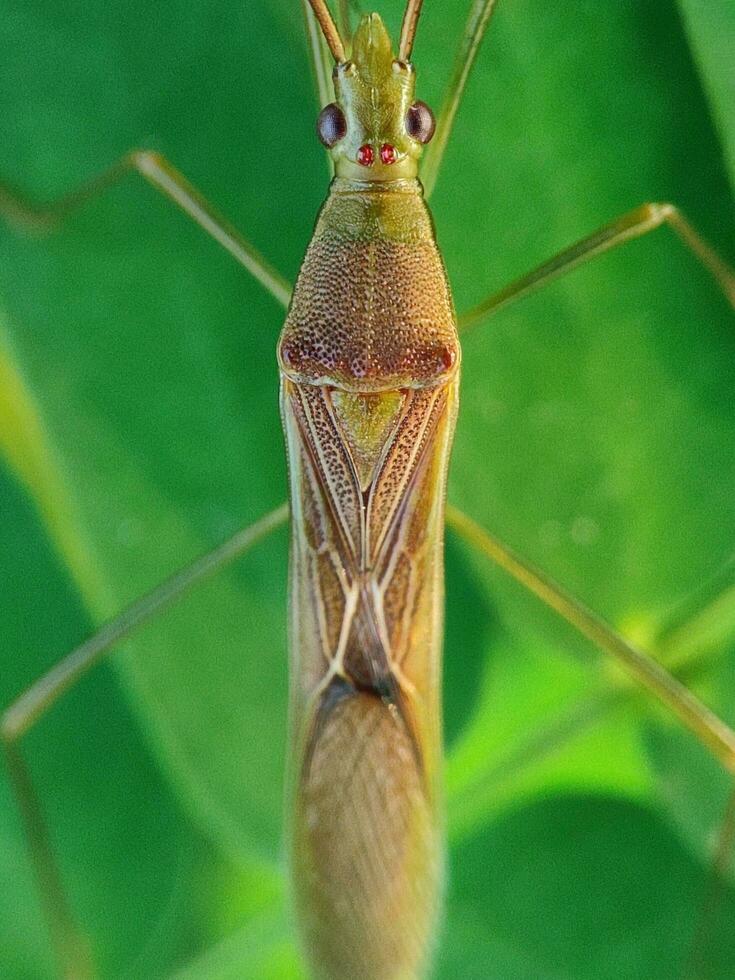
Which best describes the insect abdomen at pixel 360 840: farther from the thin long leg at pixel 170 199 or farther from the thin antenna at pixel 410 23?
the thin antenna at pixel 410 23

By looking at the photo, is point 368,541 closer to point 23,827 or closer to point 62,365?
point 62,365

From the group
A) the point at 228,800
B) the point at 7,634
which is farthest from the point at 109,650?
the point at 228,800

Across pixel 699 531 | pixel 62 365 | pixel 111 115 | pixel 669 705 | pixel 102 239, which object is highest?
pixel 111 115

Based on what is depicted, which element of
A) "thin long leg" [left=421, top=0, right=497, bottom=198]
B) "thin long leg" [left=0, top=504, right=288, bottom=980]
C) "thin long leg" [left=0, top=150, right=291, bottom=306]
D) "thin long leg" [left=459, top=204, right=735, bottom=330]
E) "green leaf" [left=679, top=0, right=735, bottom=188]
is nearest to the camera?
"green leaf" [left=679, top=0, right=735, bottom=188]

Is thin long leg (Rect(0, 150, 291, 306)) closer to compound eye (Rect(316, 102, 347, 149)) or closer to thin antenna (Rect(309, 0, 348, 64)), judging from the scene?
compound eye (Rect(316, 102, 347, 149))

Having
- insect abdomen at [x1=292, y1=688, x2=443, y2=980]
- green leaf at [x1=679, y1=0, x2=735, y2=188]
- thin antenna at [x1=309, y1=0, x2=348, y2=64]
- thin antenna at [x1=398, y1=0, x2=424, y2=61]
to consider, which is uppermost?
thin antenna at [x1=309, y1=0, x2=348, y2=64]

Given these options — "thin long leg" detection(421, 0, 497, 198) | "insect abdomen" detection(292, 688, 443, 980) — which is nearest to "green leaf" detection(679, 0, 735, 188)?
"thin long leg" detection(421, 0, 497, 198)

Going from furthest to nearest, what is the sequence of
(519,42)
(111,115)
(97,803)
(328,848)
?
(97,803) → (328,848) → (111,115) → (519,42)
